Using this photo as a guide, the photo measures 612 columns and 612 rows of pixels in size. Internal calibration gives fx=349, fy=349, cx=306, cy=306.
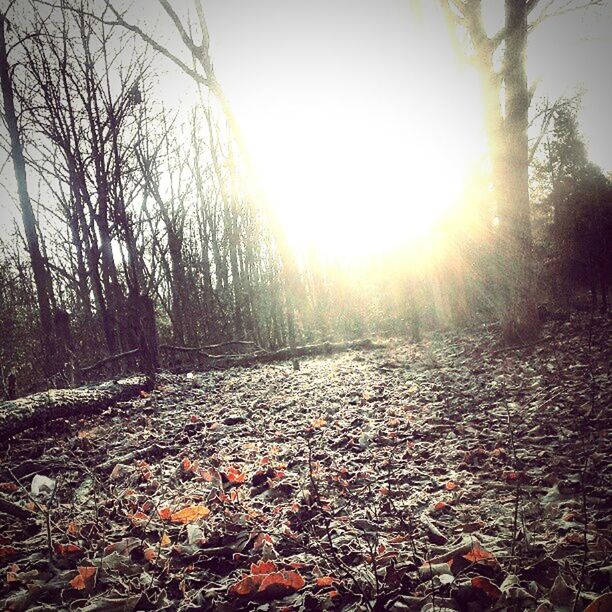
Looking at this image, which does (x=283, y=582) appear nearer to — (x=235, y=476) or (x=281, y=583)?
(x=281, y=583)

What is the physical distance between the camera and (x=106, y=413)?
4047 millimetres

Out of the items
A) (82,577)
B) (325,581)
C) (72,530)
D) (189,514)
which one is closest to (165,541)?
(189,514)

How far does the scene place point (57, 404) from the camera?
3715 millimetres

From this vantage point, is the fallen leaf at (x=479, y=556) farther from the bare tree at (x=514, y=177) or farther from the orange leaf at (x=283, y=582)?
the bare tree at (x=514, y=177)

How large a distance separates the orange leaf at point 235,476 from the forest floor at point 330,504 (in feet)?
0.04

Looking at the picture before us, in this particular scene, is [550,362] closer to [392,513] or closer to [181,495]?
[392,513]

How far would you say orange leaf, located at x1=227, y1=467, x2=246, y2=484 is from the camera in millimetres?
2264

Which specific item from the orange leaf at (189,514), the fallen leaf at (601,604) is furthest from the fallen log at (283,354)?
the fallen leaf at (601,604)

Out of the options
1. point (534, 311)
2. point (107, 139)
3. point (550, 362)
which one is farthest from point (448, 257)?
point (107, 139)

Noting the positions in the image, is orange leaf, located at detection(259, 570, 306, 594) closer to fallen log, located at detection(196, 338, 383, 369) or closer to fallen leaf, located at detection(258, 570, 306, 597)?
fallen leaf, located at detection(258, 570, 306, 597)

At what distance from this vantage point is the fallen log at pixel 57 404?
3.24m

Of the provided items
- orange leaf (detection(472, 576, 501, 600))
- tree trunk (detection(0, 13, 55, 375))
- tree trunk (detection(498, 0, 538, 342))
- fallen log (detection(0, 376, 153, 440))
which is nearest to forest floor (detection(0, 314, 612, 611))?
orange leaf (detection(472, 576, 501, 600))

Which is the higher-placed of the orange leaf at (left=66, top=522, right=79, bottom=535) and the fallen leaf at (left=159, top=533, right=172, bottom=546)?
the orange leaf at (left=66, top=522, right=79, bottom=535)

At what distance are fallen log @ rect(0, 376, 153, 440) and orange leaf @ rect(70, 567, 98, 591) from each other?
2.54 meters
